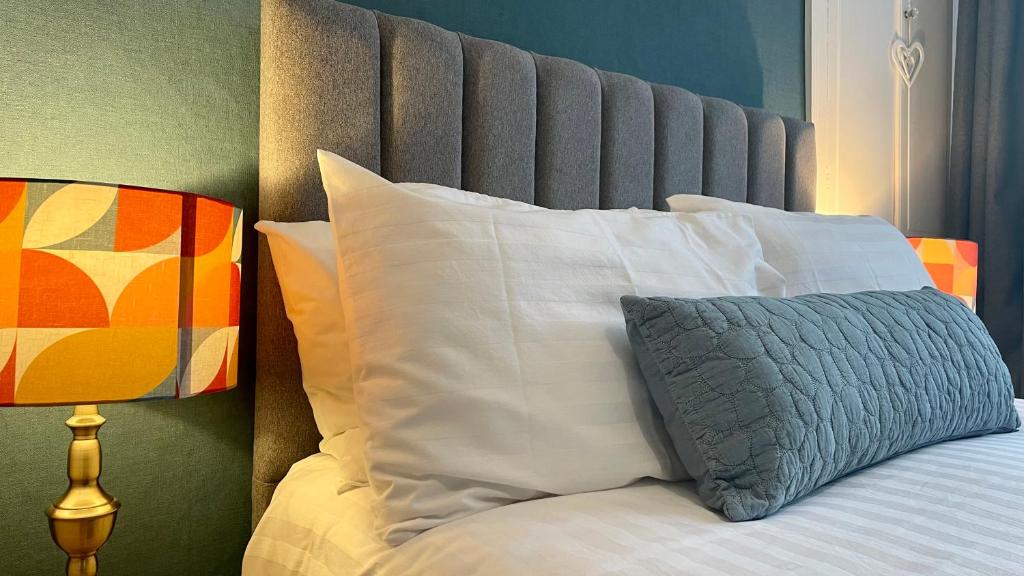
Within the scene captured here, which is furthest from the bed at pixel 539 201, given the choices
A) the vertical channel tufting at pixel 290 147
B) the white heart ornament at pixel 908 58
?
the white heart ornament at pixel 908 58

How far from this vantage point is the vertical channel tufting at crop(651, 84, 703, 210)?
1.85 meters

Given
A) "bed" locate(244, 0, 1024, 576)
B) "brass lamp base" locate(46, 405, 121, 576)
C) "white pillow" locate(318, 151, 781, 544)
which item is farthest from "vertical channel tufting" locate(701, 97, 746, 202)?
"brass lamp base" locate(46, 405, 121, 576)

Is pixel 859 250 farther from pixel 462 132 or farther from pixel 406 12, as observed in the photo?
pixel 406 12

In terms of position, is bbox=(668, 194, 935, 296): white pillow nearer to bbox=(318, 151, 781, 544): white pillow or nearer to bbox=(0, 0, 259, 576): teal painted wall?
bbox=(318, 151, 781, 544): white pillow

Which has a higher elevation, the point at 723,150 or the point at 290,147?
the point at 723,150

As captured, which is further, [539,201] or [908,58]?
[908,58]

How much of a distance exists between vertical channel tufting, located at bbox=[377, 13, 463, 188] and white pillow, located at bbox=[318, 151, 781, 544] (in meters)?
0.32

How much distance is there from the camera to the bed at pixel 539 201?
2.57 ft

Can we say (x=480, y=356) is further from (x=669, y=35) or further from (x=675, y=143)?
(x=669, y=35)

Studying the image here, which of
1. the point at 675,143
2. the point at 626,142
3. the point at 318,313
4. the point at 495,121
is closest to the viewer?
the point at 318,313

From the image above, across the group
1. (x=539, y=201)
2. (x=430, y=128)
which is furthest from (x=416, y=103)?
(x=539, y=201)

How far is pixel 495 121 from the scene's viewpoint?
1519 mm

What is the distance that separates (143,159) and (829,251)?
1363 millimetres

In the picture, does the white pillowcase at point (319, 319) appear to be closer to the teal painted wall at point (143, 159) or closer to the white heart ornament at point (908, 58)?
the teal painted wall at point (143, 159)
